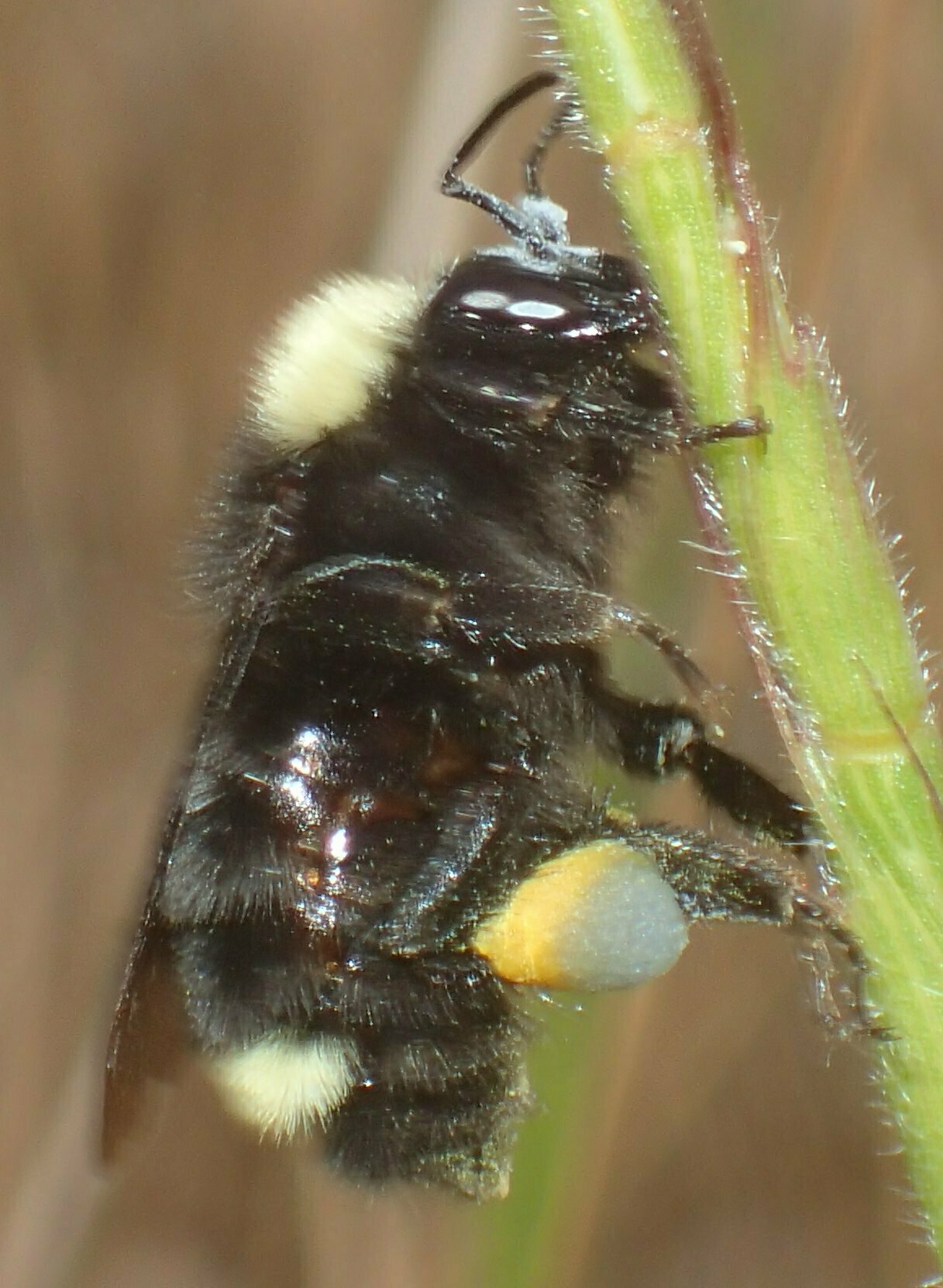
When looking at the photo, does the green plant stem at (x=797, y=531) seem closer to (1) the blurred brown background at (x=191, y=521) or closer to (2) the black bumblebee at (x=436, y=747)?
(2) the black bumblebee at (x=436, y=747)

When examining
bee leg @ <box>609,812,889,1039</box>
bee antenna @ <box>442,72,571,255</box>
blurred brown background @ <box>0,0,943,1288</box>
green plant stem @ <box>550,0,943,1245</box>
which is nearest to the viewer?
green plant stem @ <box>550,0,943,1245</box>

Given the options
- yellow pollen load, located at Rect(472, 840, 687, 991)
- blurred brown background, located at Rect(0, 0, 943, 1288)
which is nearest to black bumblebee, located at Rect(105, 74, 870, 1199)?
yellow pollen load, located at Rect(472, 840, 687, 991)

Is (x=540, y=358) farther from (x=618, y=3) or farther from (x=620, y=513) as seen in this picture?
(x=618, y=3)

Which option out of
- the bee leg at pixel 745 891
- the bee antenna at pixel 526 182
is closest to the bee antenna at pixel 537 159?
the bee antenna at pixel 526 182

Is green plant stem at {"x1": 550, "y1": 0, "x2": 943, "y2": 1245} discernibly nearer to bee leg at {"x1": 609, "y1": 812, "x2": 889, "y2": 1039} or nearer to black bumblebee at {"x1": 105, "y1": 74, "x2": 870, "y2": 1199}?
bee leg at {"x1": 609, "y1": 812, "x2": 889, "y2": 1039}

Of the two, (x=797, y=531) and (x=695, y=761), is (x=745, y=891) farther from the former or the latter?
(x=797, y=531)

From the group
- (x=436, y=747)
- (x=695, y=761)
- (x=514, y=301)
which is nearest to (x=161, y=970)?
(x=436, y=747)

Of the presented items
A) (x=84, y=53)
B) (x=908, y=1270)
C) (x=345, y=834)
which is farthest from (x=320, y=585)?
(x=84, y=53)

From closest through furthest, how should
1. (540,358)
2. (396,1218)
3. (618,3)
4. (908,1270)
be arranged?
(618,3) → (540,358) → (908,1270) → (396,1218)
